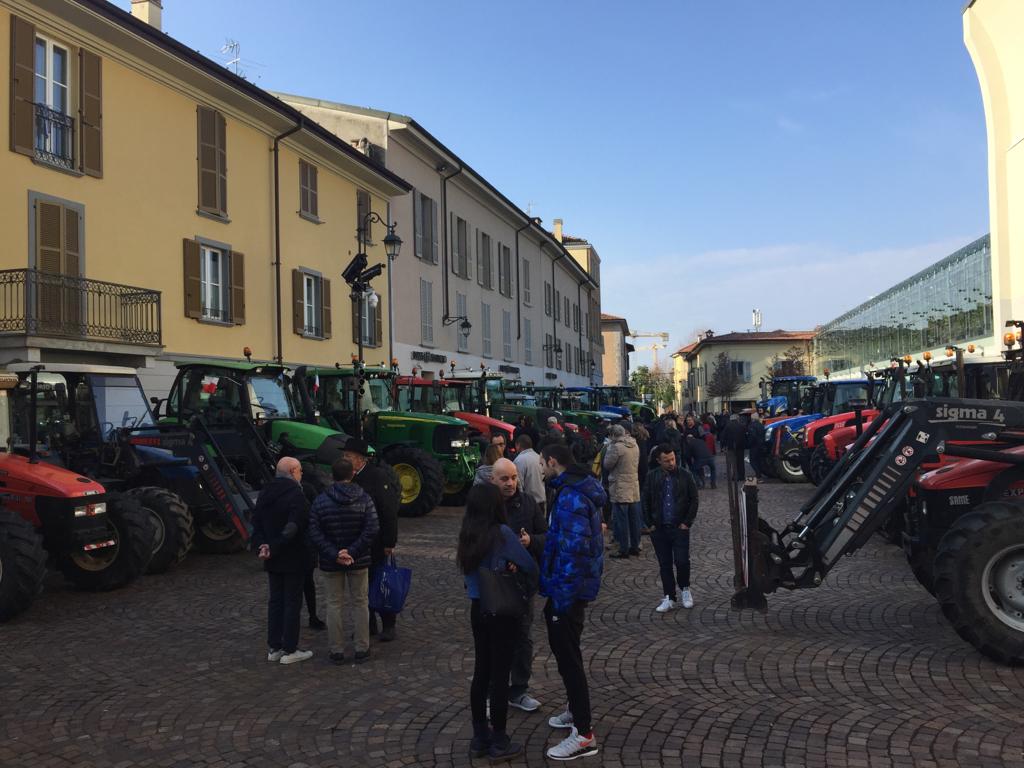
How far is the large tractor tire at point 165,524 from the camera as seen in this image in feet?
30.1

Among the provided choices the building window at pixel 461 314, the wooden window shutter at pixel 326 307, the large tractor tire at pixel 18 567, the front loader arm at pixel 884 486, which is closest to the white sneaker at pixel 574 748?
the front loader arm at pixel 884 486

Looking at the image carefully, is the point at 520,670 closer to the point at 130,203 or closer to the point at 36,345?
the point at 36,345

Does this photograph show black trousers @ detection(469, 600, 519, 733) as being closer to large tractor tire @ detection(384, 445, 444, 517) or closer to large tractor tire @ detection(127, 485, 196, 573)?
large tractor tire @ detection(127, 485, 196, 573)

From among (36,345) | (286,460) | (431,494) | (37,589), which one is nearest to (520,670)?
(286,460)

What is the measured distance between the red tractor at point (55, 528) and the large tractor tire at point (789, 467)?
44.7ft

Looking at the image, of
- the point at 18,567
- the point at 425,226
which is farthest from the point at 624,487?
the point at 425,226

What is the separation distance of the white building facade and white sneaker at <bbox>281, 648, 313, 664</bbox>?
16031mm

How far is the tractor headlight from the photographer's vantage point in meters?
8.00

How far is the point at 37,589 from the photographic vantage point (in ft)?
24.1

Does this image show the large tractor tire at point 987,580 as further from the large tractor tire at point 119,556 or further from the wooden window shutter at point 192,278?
the wooden window shutter at point 192,278

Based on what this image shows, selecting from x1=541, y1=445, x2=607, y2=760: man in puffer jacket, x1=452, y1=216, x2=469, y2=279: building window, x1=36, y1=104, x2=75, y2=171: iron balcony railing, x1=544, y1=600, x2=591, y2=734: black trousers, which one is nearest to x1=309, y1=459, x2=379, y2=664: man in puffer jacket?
x1=541, y1=445, x2=607, y2=760: man in puffer jacket

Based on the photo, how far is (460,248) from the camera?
33.0 metres

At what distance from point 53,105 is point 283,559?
1248 cm

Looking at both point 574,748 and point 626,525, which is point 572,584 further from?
point 626,525
